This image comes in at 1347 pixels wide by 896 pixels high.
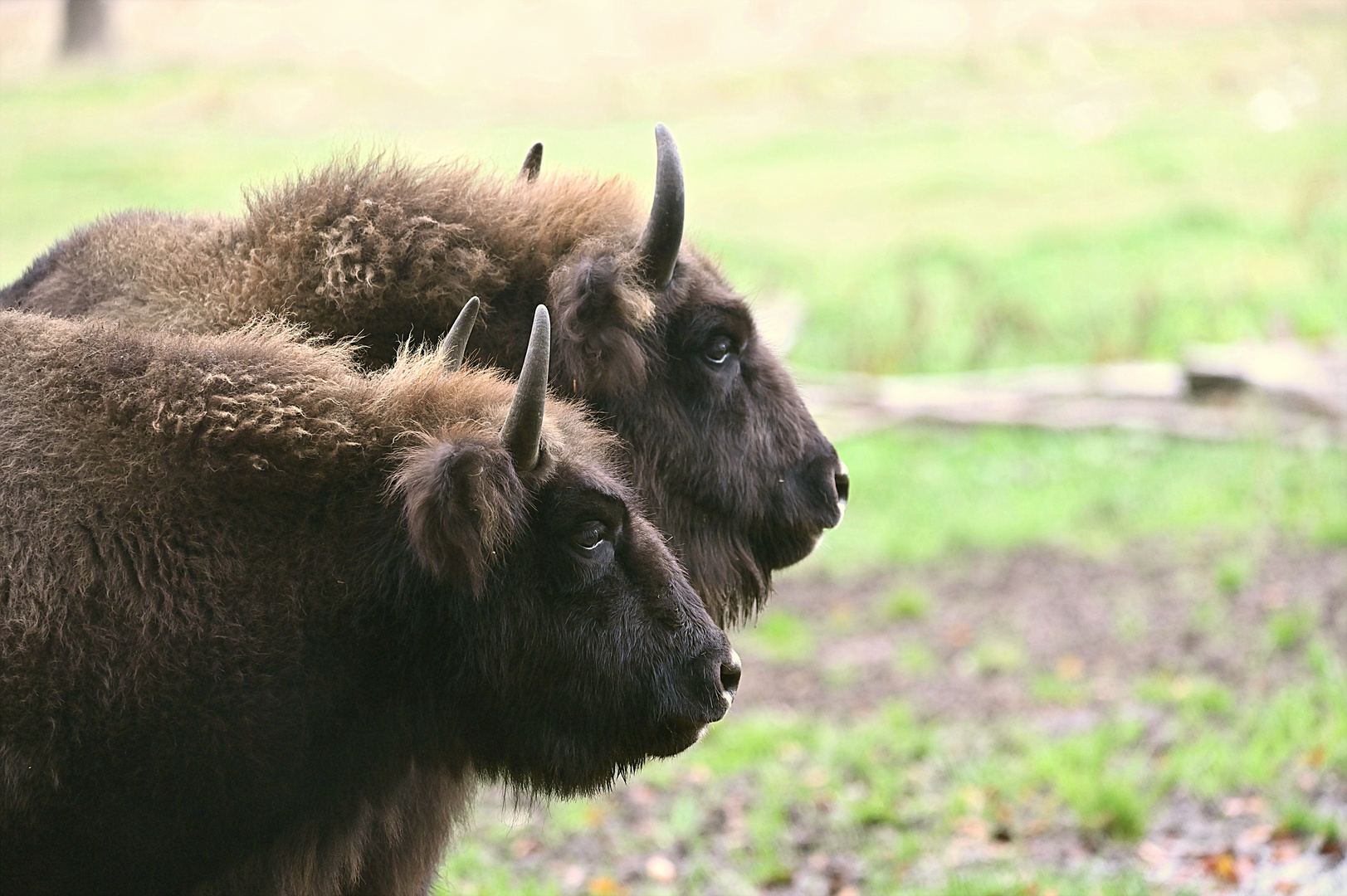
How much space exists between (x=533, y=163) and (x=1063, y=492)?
735cm

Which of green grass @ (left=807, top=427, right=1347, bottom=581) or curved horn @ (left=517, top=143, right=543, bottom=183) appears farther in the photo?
green grass @ (left=807, top=427, right=1347, bottom=581)

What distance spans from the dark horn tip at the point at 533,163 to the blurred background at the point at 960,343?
0.43 meters

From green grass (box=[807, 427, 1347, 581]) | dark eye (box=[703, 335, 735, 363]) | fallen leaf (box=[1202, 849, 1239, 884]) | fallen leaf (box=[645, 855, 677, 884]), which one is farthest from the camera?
green grass (box=[807, 427, 1347, 581])

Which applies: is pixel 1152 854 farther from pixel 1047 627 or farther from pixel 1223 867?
pixel 1047 627

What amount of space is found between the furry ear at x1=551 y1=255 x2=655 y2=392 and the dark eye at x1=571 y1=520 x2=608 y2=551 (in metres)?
0.80

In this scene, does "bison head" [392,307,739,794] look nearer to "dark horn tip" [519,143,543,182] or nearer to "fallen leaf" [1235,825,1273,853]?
"dark horn tip" [519,143,543,182]

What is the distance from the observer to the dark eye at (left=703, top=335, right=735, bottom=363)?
4234 millimetres

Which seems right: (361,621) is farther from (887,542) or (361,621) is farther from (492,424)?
(887,542)

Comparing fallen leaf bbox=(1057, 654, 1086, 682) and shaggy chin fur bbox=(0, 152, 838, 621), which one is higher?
shaggy chin fur bbox=(0, 152, 838, 621)

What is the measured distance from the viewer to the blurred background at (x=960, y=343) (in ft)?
19.9

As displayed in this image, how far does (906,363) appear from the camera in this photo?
45.5 feet

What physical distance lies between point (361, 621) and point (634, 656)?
24.5 inches

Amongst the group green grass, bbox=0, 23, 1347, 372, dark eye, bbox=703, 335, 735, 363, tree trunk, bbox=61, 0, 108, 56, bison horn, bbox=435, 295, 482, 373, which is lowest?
green grass, bbox=0, 23, 1347, 372

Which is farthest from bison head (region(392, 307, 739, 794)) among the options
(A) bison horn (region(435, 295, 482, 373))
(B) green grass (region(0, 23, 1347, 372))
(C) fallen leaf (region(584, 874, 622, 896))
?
(B) green grass (region(0, 23, 1347, 372))
